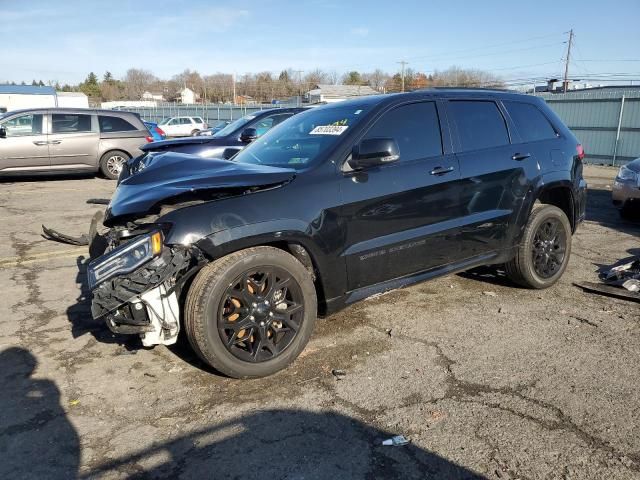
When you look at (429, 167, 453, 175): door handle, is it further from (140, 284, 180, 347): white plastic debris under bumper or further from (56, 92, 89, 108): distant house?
(56, 92, 89, 108): distant house

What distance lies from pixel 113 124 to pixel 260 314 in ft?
38.9

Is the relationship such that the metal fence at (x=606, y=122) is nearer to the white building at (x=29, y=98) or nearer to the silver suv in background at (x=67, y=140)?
the silver suv in background at (x=67, y=140)

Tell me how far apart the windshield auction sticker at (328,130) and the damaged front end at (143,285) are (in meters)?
1.46

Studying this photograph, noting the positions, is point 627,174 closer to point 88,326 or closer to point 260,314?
point 260,314

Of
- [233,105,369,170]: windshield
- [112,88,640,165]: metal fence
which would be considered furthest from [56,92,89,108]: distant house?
[233,105,369,170]: windshield

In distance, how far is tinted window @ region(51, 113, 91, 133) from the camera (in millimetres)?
12922

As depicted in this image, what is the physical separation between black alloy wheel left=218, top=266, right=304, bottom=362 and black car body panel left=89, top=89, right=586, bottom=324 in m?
0.22

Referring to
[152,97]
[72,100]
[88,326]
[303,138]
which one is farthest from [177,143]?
[152,97]

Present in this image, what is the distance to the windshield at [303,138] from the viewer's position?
386 cm

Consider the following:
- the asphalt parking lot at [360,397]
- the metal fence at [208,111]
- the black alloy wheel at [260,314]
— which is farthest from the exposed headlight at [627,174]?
the metal fence at [208,111]

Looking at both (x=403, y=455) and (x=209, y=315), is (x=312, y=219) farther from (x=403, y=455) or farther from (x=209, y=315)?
(x=403, y=455)

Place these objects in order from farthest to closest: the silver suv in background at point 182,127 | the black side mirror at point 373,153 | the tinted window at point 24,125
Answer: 1. the silver suv in background at point 182,127
2. the tinted window at point 24,125
3. the black side mirror at point 373,153

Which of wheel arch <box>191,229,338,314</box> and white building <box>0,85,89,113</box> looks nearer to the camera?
wheel arch <box>191,229,338,314</box>

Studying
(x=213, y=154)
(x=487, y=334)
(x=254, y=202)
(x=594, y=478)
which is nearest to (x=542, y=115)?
(x=487, y=334)
